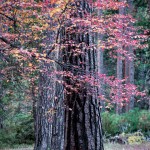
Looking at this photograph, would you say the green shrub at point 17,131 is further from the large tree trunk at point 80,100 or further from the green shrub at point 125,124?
the large tree trunk at point 80,100

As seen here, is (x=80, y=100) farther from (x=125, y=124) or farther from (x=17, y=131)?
(x=125, y=124)

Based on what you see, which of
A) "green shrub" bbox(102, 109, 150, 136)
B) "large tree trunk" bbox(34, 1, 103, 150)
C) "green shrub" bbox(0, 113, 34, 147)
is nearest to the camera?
"large tree trunk" bbox(34, 1, 103, 150)

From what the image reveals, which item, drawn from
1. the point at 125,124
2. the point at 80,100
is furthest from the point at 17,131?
the point at 80,100

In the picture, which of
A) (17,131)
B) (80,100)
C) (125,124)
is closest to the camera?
(80,100)

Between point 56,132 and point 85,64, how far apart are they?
2.59 meters

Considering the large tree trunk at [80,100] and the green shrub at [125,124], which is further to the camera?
the green shrub at [125,124]

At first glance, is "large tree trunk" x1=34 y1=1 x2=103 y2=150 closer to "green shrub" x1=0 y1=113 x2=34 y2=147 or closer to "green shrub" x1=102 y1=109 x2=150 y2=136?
"green shrub" x1=0 y1=113 x2=34 y2=147

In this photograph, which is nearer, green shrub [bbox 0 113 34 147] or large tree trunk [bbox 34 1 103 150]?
large tree trunk [bbox 34 1 103 150]

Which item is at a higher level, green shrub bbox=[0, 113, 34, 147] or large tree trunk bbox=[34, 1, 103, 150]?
large tree trunk bbox=[34, 1, 103, 150]

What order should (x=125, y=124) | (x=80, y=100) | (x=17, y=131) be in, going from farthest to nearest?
(x=125, y=124) < (x=17, y=131) < (x=80, y=100)

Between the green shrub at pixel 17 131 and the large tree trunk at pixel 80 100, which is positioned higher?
the large tree trunk at pixel 80 100

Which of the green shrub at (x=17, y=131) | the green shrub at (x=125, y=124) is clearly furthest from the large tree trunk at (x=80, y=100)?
the green shrub at (x=125, y=124)

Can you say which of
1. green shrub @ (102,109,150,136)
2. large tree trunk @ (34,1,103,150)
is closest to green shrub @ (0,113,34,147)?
green shrub @ (102,109,150,136)

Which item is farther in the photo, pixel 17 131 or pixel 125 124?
pixel 125 124
